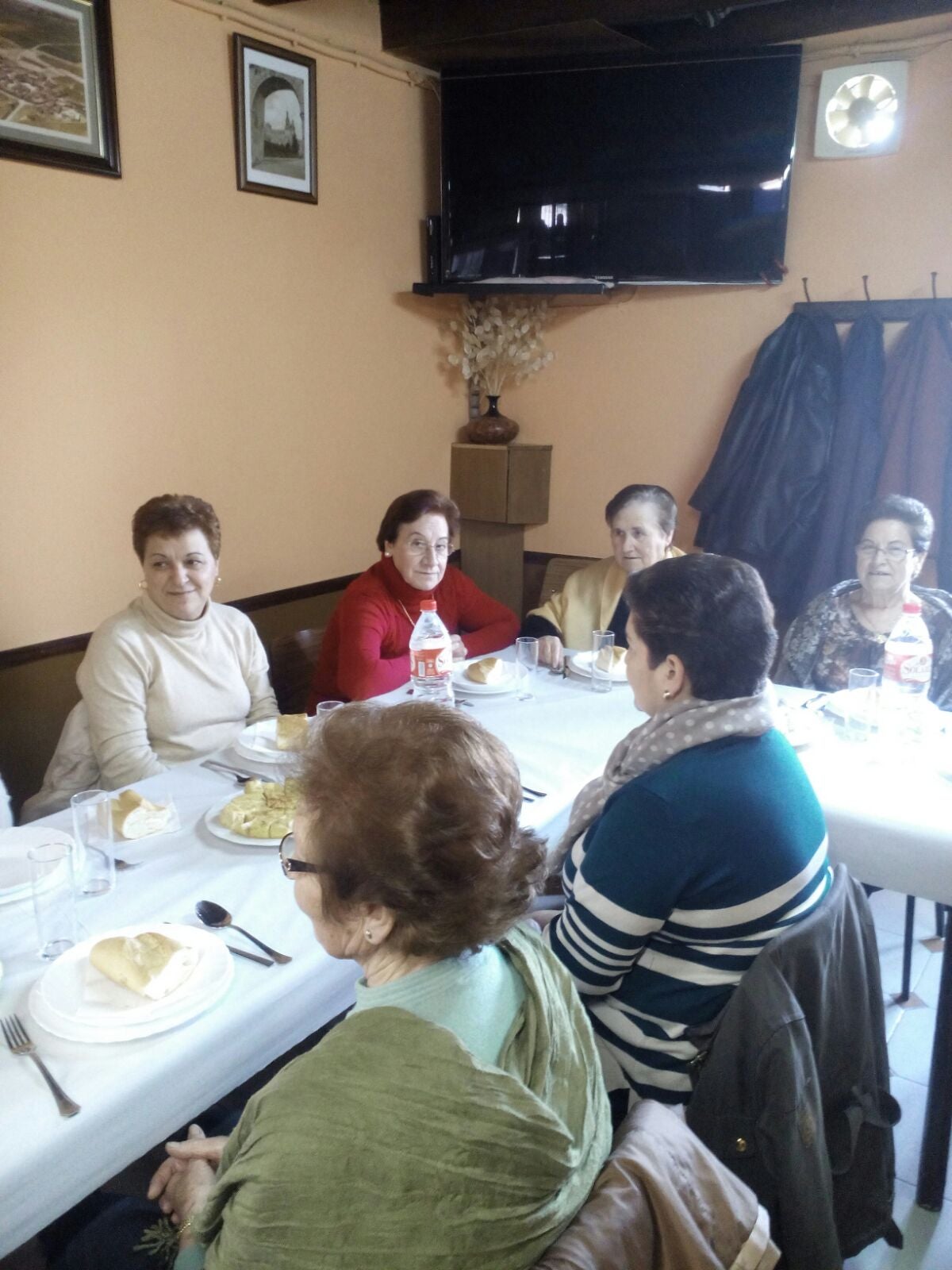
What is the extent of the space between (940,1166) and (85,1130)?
5.16ft

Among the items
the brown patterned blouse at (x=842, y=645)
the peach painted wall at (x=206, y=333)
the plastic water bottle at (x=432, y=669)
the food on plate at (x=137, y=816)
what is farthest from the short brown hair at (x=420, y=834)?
the peach painted wall at (x=206, y=333)

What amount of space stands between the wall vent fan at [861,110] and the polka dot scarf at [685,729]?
2.74m

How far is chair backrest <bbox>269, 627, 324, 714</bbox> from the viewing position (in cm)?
278

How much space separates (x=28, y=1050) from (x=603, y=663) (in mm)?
1675

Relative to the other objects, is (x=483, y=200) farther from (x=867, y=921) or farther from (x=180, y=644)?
(x=867, y=921)

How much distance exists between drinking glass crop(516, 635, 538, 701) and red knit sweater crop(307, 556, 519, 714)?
1.11 ft

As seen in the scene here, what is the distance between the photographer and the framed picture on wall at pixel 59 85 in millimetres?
2398

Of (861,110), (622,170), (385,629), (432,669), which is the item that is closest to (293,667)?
(385,629)

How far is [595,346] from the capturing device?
3.95 metres

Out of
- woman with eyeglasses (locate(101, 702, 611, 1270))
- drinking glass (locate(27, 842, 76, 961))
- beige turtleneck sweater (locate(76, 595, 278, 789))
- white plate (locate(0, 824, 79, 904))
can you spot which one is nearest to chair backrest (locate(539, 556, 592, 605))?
beige turtleneck sweater (locate(76, 595, 278, 789))

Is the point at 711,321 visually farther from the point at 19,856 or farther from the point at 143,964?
the point at 143,964

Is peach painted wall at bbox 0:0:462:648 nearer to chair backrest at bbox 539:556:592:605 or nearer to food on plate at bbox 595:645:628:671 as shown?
chair backrest at bbox 539:556:592:605

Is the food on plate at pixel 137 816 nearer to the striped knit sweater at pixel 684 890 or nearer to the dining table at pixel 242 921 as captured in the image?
the dining table at pixel 242 921

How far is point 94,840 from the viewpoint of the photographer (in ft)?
4.64
